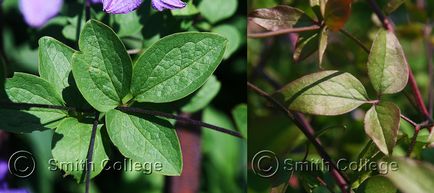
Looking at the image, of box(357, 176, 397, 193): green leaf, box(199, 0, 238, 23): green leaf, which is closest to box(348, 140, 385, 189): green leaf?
box(357, 176, 397, 193): green leaf

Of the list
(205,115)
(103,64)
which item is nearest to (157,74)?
(103,64)

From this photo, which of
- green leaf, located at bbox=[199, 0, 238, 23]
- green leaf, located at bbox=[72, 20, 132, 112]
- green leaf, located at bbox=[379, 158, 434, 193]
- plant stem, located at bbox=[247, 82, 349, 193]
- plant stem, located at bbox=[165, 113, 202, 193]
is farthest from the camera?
plant stem, located at bbox=[165, 113, 202, 193]

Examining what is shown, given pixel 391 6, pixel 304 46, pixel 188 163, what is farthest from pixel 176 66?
pixel 188 163

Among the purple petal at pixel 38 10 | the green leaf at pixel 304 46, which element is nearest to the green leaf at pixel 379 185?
the green leaf at pixel 304 46

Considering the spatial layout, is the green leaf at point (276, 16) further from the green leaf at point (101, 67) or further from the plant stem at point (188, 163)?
the plant stem at point (188, 163)

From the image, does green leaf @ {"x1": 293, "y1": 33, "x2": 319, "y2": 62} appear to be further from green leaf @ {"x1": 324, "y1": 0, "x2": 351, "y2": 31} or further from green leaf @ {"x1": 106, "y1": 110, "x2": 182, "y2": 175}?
green leaf @ {"x1": 106, "y1": 110, "x2": 182, "y2": 175}

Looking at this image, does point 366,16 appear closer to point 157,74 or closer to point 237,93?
point 237,93
